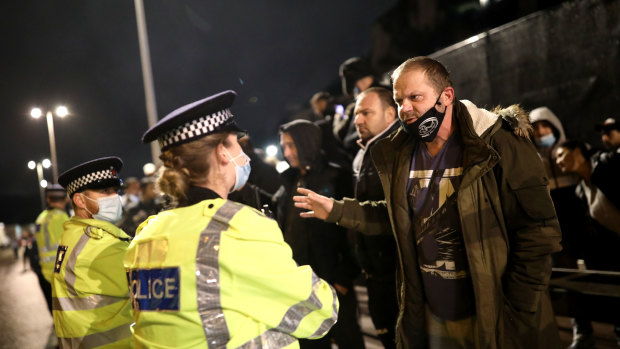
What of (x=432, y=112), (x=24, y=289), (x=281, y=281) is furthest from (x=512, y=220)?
(x=24, y=289)

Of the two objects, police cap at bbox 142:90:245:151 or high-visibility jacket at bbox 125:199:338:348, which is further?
police cap at bbox 142:90:245:151

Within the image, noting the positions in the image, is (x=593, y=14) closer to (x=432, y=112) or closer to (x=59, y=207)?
(x=432, y=112)

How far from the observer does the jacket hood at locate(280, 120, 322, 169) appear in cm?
433

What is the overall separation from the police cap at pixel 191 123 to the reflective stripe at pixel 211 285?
1.48 feet

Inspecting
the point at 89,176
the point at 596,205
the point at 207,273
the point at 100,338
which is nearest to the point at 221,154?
the point at 207,273

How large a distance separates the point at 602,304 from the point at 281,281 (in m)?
3.79

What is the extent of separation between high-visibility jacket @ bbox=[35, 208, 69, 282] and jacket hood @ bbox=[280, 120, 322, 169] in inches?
194

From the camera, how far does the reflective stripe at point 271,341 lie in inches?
65.3

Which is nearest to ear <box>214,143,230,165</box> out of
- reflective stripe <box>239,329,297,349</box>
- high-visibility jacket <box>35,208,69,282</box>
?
reflective stripe <box>239,329,297,349</box>

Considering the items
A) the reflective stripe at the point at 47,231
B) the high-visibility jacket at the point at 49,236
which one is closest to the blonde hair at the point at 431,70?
the high-visibility jacket at the point at 49,236

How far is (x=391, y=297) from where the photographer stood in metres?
3.58

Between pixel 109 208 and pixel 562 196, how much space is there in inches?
211

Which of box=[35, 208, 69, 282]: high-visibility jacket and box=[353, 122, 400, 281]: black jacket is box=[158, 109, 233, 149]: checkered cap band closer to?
box=[353, 122, 400, 281]: black jacket

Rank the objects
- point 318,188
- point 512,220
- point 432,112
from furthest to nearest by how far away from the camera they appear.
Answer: point 318,188 < point 432,112 < point 512,220
